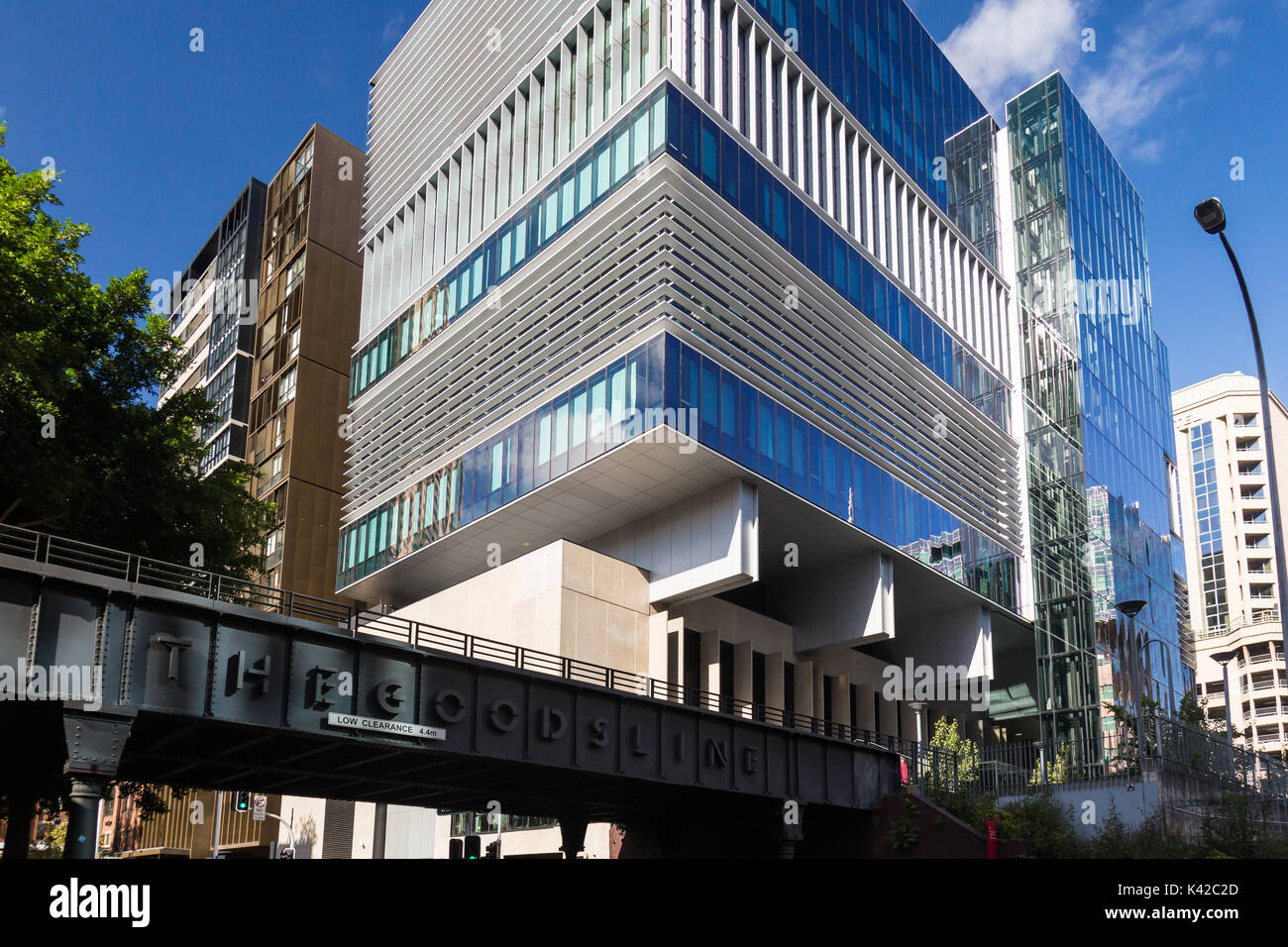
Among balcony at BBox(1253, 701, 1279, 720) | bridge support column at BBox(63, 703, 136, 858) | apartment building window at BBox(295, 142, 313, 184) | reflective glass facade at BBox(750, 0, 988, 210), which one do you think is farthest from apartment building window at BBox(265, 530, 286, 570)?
balcony at BBox(1253, 701, 1279, 720)

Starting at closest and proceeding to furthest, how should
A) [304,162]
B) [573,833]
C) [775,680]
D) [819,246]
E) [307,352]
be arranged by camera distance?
1. [573,833]
2. [819,246]
3. [775,680]
4. [307,352]
5. [304,162]

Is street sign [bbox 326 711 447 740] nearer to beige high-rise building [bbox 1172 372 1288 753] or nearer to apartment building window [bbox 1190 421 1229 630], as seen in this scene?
beige high-rise building [bbox 1172 372 1288 753]

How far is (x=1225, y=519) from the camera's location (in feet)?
429

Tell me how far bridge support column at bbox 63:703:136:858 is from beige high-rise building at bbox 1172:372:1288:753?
389ft

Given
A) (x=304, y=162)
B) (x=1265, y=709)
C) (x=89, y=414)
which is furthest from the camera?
(x=1265, y=709)

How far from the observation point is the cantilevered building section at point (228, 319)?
8488cm

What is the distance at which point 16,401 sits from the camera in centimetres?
3016

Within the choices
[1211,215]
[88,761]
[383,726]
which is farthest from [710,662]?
[1211,215]

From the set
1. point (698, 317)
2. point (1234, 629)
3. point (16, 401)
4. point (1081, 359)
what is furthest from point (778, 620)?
point (1234, 629)

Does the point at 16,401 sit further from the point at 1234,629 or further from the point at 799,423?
the point at 1234,629

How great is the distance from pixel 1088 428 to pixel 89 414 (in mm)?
54022

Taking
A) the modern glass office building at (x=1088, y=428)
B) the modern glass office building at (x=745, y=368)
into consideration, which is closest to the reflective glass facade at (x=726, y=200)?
the modern glass office building at (x=745, y=368)

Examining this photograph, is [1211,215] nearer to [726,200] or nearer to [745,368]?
[745,368]

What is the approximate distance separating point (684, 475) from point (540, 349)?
347 inches
